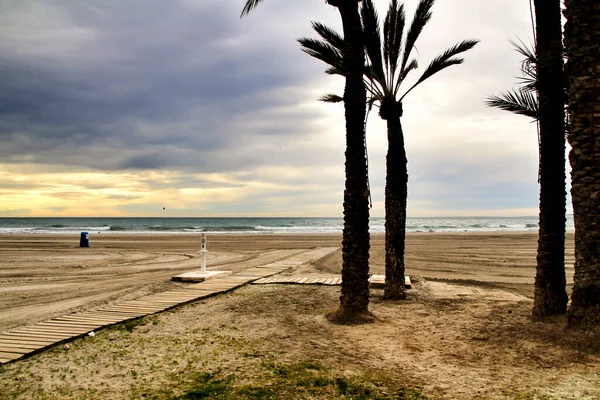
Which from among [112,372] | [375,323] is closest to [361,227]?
[375,323]

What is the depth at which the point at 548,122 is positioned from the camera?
6.94 metres

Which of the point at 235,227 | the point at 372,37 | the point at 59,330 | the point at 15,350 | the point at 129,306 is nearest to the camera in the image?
the point at 15,350

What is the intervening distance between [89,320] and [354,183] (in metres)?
4.57

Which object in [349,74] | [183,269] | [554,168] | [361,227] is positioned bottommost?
[183,269]

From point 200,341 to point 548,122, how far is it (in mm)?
6192

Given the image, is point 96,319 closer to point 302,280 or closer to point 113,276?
point 302,280

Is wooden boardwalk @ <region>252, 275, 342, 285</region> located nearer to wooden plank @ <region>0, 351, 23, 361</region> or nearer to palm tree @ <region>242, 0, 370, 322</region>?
palm tree @ <region>242, 0, 370, 322</region>

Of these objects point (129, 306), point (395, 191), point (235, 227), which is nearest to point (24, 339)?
point (129, 306)

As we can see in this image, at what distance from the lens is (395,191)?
8.64 m

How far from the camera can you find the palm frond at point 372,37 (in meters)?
8.02

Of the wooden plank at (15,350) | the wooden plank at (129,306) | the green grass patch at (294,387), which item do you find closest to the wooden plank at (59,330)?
the wooden plank at (15,350)

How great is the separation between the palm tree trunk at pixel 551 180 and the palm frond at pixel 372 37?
8.90 ft

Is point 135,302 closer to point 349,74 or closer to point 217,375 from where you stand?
point 217,375

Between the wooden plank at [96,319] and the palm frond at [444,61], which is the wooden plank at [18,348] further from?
the palm frond at [444,61]
